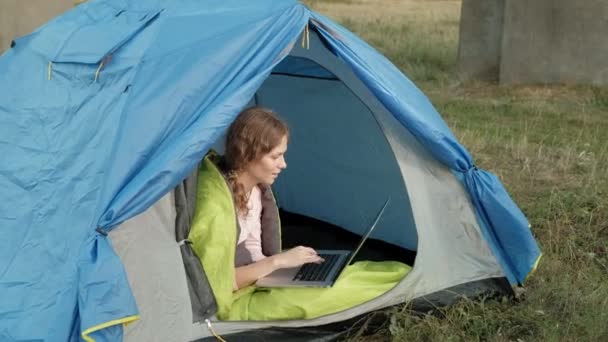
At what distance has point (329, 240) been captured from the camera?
5660mm

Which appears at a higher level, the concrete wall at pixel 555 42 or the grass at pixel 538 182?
the concrete wall at pixel 555 42

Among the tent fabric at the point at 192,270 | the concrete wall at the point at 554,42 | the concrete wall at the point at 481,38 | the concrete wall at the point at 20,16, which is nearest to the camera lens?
the tent fabric at the point at 192,270

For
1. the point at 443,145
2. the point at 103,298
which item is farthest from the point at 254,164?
the point at 103,298

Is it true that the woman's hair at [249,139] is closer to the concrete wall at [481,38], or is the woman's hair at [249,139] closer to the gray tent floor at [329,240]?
the gray tent floor at [329,240]

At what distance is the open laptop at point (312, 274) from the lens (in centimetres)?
419

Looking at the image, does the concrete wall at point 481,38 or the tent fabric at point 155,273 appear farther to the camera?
the concrete wall at point 481,38

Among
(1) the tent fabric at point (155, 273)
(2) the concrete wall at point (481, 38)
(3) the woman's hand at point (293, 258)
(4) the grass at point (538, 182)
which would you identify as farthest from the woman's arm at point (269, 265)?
(2) the concrete wall at point (481, 38)

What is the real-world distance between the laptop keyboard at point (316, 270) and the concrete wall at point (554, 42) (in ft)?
20.3

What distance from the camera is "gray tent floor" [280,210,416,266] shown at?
17.4 ft

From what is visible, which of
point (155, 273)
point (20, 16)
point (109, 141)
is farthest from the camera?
point (20, 16)

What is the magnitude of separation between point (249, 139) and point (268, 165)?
0.46 ft

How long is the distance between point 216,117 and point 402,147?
104 centimetres

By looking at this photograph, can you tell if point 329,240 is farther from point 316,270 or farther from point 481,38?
point 481,38

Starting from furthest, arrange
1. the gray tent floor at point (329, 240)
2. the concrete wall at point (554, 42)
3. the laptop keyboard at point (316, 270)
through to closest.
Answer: the concrete wall at point (554, 42), the gray tent floor at point (329, 240), the laptop keyboard at point (316, 270)
